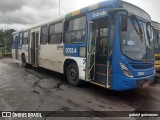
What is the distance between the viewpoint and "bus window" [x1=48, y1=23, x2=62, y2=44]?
8.89 metres

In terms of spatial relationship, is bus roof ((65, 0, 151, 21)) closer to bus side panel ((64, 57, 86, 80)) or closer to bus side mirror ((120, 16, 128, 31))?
bus side mirror ((120, 16, 128, 31))

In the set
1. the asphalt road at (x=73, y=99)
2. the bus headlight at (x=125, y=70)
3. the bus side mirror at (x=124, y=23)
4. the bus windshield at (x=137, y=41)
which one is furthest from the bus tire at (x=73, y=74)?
the bus side mirror at (x=124, y=23)

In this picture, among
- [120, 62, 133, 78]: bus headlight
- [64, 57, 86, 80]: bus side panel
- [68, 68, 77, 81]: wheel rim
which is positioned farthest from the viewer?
[68, 68, 77, 81]: wheel rim

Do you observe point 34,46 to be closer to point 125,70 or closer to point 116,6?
point 116,6

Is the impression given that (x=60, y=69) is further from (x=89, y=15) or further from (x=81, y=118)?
(x=81, y=118)

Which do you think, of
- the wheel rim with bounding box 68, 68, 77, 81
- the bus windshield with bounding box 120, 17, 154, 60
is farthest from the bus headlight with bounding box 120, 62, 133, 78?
the wheel rim with bounding box 68, 68, 77, 81

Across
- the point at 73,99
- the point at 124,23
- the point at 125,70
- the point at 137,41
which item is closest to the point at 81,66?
the point at 73,99

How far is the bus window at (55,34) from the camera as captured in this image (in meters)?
8.89

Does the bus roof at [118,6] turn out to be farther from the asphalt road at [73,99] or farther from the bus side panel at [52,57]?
the asphalt road at [73,99]

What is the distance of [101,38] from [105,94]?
1.97 m

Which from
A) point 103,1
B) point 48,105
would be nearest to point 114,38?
point 103,1

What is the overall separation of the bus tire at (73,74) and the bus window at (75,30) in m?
1.02

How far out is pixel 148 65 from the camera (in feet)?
21.4

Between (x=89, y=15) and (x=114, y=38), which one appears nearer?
(x=114, y=38)
